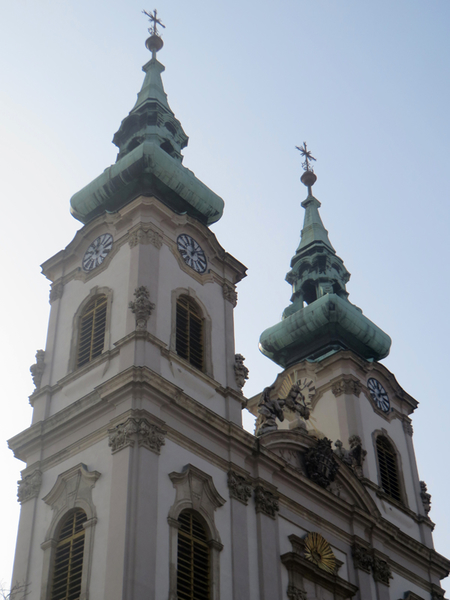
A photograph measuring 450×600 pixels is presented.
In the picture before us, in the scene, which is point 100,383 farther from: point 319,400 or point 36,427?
point 319,400

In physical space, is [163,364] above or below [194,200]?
below

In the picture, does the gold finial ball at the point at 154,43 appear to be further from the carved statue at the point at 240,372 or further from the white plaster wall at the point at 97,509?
the white plaster wall at the point at 97,509

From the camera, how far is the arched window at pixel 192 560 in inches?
753

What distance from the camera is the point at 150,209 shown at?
24953mm

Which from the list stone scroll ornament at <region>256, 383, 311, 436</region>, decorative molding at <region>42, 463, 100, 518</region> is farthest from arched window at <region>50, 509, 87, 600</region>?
stone scroll ornament at <region>256, 383, 311, 436</region>

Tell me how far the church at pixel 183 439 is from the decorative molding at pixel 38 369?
0.06m

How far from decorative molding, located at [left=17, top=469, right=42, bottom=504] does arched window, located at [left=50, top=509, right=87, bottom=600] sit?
1379 millimetres

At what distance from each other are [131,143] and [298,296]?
8318 millimetres

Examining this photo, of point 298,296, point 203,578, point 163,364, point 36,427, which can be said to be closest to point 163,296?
point 163,364

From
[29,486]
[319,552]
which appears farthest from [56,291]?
[319,552]

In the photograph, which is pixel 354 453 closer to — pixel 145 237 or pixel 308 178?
pixel 145 237

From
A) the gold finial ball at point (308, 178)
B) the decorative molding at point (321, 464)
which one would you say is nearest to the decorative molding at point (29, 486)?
the decorative molding at point (321, 464)

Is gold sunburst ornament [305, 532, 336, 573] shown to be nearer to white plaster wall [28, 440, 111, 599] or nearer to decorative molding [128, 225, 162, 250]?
white plaster wall [28, 440, 111, 599]

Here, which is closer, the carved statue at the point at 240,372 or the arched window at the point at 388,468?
the carved statue at the point at 240,372
